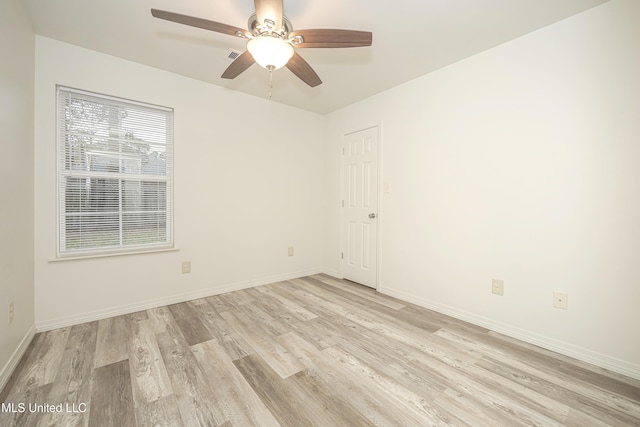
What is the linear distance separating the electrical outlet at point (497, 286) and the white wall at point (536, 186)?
0.12ft

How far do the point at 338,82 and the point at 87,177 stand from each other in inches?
105

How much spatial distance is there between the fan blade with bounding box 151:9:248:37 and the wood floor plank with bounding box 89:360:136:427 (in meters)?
2.13

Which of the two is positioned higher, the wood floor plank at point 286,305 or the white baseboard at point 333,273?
the white baseboard at point 333,273

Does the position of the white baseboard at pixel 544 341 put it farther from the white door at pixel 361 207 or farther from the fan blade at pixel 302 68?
the fan blade at pixel 302 68

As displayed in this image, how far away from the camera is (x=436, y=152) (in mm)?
2693

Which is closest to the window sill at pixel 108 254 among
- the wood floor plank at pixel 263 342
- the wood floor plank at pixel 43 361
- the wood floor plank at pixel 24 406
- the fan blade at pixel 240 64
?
the wood floor plank at pixel 43 361

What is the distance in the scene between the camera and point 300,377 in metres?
1.65

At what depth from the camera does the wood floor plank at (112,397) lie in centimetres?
131

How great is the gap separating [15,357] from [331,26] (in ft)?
10.5

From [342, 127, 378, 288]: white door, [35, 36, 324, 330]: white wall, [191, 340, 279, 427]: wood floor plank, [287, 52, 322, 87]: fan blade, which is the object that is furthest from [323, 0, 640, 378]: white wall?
[191, 340, 279, 427]: wood floor plank

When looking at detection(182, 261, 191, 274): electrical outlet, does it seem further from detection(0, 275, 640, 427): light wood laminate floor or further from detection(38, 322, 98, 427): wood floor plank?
detection(38, 322, 98, 427): wood floor plank

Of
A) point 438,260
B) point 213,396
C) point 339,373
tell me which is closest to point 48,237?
point 213,396

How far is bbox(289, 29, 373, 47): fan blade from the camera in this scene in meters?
1.54

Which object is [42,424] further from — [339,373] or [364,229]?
[364,229]
